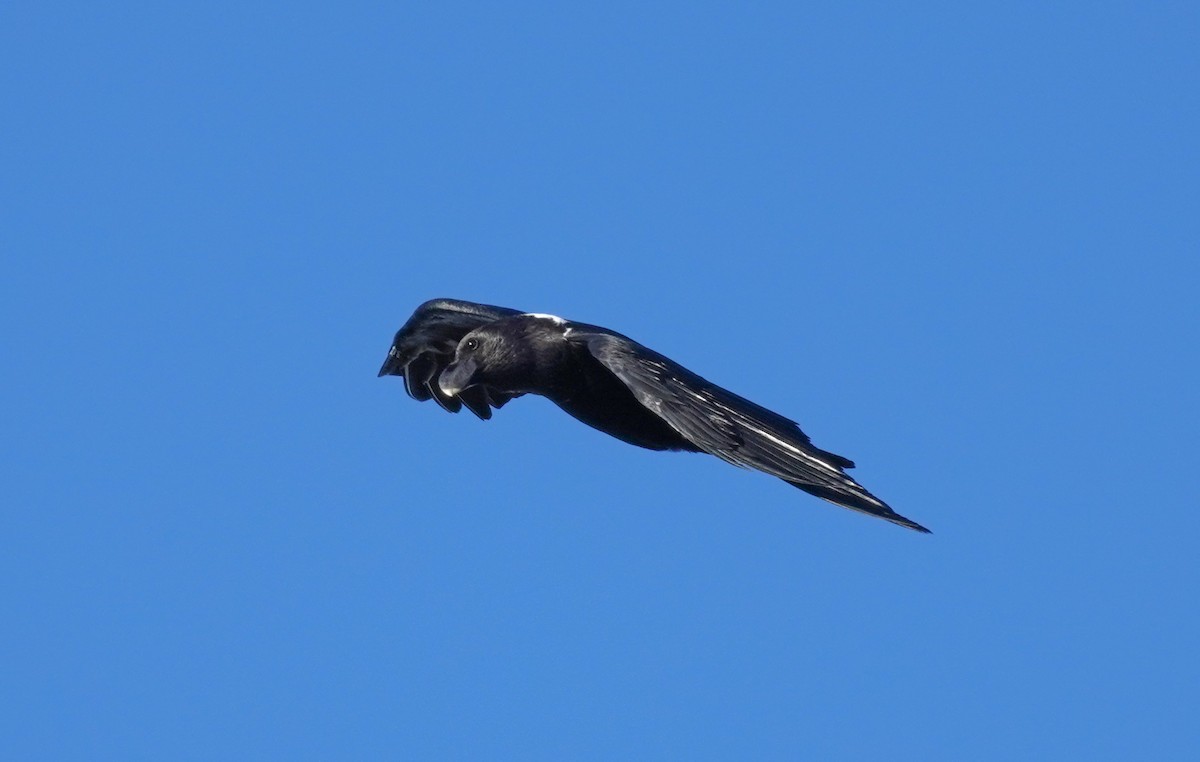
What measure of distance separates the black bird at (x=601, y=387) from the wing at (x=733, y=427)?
0.04 ft

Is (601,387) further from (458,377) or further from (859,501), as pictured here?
(859,501)

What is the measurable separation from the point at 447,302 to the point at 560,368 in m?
2.61

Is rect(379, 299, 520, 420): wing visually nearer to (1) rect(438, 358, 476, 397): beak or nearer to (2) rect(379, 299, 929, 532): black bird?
(2) rect(379, 299, 929, 532): black bird

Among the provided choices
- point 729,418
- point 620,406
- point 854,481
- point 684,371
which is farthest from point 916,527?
point 620,406

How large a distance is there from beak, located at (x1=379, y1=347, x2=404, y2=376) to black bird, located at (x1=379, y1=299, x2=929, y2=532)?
0.02 meters

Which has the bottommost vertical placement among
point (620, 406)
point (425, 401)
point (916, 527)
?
point (916, 527)

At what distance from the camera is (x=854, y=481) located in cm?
1516

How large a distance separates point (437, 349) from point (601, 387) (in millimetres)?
3448

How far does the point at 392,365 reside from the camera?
2122 cm

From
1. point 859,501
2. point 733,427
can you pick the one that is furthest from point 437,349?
point 859,501

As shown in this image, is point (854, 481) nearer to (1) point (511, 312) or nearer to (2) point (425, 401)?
(1) point (511, 312)

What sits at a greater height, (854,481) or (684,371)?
(684,371)

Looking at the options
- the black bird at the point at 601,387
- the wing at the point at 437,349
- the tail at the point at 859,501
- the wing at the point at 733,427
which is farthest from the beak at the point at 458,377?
the tail at the point at 859,501

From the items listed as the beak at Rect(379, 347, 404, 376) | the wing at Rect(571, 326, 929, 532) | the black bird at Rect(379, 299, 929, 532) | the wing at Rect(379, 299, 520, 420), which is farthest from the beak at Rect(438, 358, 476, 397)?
the wing at Rect(571, 326, 929, 532)
